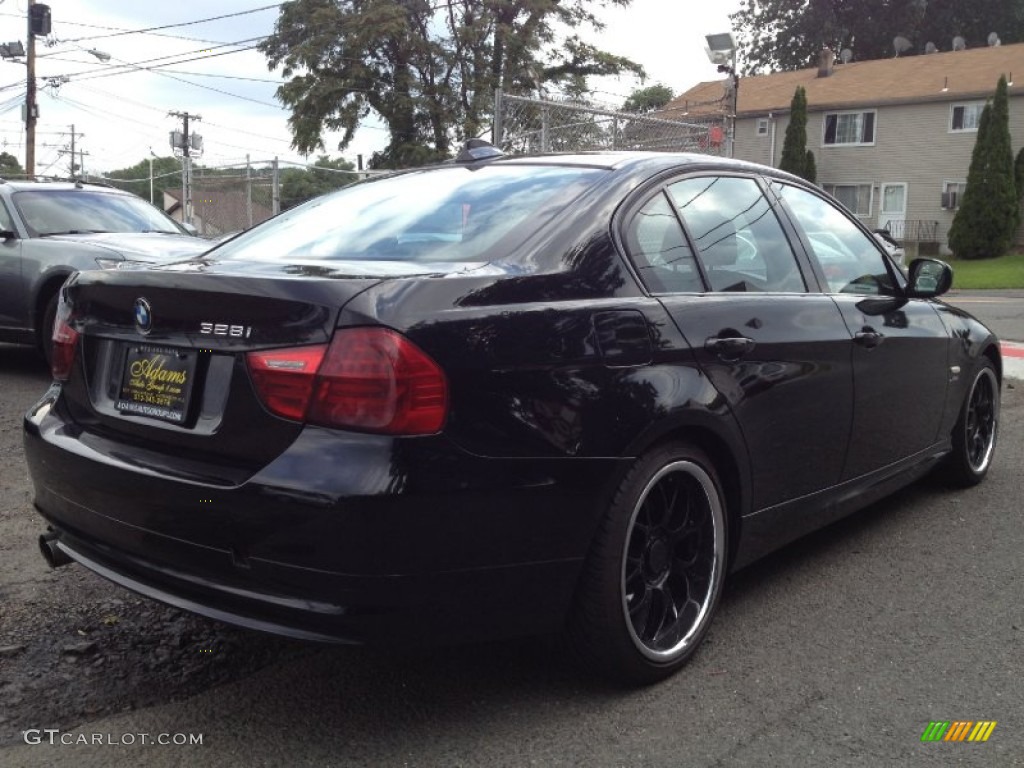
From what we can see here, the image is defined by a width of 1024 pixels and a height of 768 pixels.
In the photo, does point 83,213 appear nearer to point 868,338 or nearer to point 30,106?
point 868,338

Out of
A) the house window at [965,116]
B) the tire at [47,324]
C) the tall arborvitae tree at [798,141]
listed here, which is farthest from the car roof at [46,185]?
the house window at [965,116]

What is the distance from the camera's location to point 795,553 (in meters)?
4.11

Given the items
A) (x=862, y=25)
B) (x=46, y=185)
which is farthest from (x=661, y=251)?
(x=862, y=25)

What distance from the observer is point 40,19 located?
27375 millimetres

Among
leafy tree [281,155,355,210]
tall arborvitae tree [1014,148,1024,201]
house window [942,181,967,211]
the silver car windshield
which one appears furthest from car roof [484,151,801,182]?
house window [942,181,967,211]

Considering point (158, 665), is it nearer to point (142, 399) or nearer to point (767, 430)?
point (142, 399)

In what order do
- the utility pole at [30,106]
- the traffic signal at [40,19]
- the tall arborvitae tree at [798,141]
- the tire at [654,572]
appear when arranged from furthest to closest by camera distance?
1. the tall arborvitae tree at [798,141]
2. the utility pole at [30,106]
3. the traffic signal at [40,19]
4. the tire at [654,572]

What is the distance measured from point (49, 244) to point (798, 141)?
34.7 metres

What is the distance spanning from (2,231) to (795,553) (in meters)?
6.66

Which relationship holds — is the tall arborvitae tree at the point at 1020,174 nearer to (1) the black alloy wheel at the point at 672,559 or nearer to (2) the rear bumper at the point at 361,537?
(1) the black alloy wheel at the point at 672,559

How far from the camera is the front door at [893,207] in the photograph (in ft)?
124

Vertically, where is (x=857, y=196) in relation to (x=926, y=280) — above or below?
above

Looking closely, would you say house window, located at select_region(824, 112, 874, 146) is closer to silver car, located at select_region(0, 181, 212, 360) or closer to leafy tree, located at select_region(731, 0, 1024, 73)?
leafy tree, located at select_region(731, 0, 1024, 73)

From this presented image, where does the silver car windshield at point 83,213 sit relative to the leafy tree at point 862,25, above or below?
below
